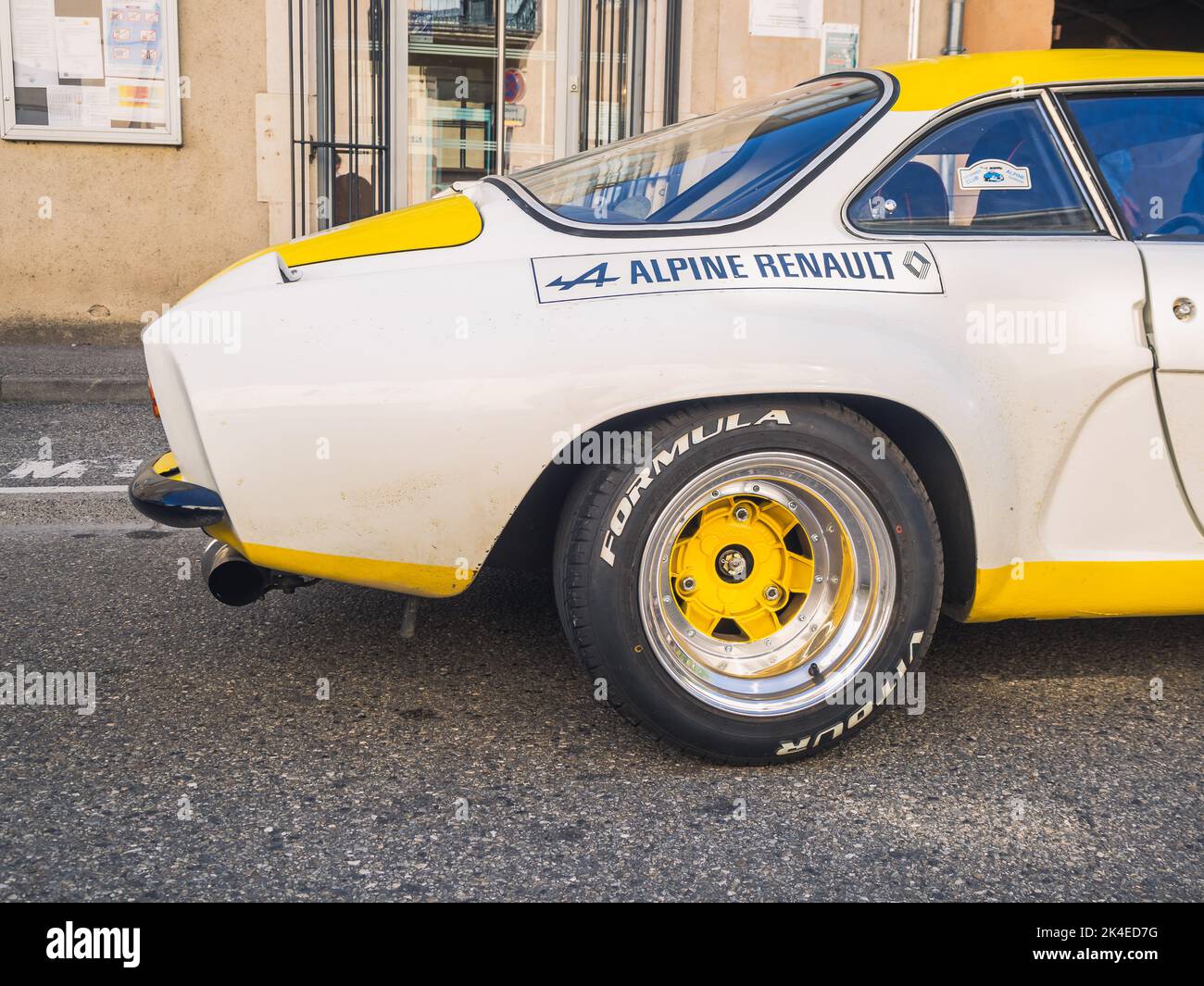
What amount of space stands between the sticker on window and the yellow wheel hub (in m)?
0.85

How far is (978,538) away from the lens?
9.04ft

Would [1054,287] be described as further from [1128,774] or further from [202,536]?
[202,536]

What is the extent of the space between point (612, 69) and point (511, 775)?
868cm

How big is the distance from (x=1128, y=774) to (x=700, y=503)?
1082 mm

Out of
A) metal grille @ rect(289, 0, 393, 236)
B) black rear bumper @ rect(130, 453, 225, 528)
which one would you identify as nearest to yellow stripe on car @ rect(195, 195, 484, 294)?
black rear bumper @ rect(130, 453, 225, 528)

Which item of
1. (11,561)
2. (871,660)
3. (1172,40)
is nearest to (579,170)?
(871,660)

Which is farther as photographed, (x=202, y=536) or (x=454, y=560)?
(x=202, y=536)

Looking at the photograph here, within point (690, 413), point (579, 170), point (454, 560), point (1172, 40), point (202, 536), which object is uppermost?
point (1172, 40)

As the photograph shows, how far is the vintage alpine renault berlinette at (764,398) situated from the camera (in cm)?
255

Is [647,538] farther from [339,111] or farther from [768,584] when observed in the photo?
[339,111]

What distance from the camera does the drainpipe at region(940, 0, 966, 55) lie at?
10.5 metres

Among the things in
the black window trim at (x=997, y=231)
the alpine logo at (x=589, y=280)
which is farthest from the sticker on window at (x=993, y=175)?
the alpine logo at (x=589, y=280)

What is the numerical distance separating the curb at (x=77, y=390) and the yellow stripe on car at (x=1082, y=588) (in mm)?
5988

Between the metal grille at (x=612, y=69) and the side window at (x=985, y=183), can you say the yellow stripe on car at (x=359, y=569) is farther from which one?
the metal grille at (x=612, y=69)
